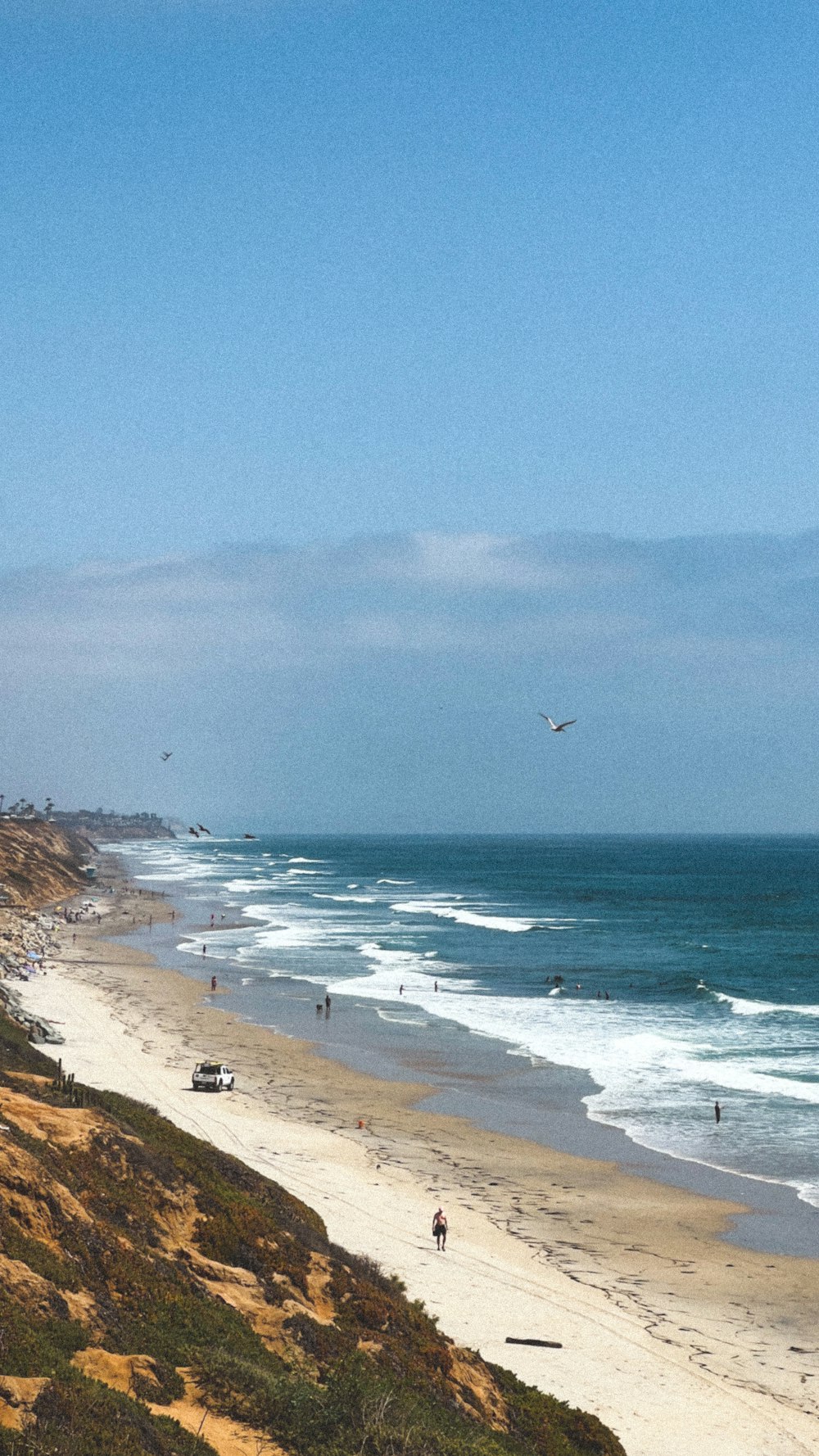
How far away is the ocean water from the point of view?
1583 inches

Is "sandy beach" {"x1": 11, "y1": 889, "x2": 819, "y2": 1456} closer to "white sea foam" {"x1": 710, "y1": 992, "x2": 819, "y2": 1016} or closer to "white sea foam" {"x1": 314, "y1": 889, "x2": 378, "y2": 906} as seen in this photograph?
"white sea foam" {"x1": 710, "y1": 992, "x2": 819, "y2": 1016}

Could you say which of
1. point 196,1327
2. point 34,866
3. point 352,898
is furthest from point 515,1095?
point 34,866

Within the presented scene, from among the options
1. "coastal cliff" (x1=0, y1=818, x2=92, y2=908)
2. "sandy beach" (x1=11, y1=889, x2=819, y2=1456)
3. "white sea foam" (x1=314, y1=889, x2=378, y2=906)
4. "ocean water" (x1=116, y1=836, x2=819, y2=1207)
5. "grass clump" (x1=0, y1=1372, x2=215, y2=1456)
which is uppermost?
"grass clump" (x1=0, y1=1372, x2=215, y2=1456)

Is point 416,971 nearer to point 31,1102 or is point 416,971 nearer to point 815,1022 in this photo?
point 815,1022

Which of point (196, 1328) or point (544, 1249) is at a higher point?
point (196, 1328)

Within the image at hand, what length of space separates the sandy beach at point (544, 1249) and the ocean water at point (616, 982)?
18.1 ft

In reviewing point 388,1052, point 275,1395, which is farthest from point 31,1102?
point 388,1052

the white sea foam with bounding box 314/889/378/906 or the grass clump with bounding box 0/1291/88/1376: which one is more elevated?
the grass clump with bounding box 0/1291/88/1376

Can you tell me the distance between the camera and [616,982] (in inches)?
2847

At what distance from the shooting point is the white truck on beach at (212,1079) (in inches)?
1597

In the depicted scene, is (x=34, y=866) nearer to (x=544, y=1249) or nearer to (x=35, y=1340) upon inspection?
(x=544, y=1249)

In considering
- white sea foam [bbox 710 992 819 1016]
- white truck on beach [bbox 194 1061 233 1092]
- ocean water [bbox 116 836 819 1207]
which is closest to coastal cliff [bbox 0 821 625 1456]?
white truck on beach [bbox 194 1061 233 1092]

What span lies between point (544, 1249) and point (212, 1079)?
16452mm

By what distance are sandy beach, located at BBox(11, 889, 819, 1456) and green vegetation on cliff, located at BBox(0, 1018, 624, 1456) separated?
10.9 feet
